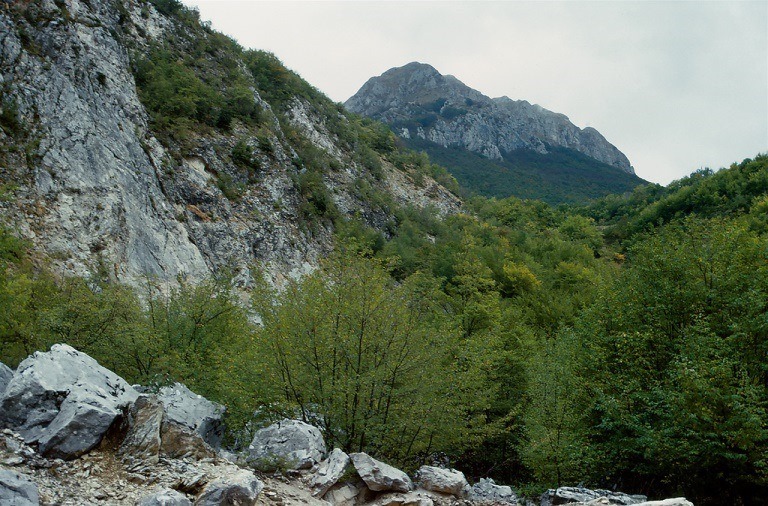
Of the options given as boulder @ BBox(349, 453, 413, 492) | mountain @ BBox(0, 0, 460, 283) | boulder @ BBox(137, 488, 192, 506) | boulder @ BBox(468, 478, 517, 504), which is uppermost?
mountain @ BBox(0, 0, 460, 283)

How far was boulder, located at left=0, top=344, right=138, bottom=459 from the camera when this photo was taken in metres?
6.96

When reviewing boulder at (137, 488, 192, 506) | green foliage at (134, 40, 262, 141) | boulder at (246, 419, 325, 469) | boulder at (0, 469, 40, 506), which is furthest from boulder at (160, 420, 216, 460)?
green foliage at (134, 40, 262, 141)

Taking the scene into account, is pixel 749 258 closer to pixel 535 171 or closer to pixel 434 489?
pixel 434 489

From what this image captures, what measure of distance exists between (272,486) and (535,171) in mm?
99033

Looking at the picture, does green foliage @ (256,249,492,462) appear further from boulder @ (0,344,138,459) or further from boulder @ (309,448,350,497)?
boulder @ (0,344,138,459)

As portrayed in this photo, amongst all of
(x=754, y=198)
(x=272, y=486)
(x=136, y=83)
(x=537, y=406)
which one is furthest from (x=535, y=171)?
(x=272, y=486)

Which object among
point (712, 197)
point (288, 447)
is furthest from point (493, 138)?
point (288, 447)

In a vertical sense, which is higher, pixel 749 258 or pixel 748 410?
pixel 749 258

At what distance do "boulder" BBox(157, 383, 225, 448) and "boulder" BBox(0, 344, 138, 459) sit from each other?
5.03 feet

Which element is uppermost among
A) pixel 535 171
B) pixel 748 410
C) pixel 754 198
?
pixel 535 171

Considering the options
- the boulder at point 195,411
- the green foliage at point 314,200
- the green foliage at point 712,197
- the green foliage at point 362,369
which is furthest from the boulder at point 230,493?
the green foliage at point 712,197

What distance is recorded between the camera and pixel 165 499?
19.9ft

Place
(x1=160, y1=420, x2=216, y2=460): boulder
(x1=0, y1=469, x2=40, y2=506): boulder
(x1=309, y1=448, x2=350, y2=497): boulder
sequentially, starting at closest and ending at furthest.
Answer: (x1=0, y1=469, x2=40, y2=506): boulder < (x1=160, y1=420, x2=216, y2=460): boulder < (x1=309, y1=448, x2=350, y2=497): boulder

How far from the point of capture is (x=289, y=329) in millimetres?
11188
